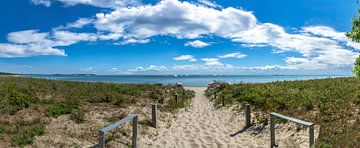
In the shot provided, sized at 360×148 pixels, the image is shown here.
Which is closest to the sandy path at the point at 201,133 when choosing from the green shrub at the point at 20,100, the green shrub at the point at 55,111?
the green shrub at the point at 55,111

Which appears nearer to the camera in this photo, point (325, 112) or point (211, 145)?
point (211, 145)

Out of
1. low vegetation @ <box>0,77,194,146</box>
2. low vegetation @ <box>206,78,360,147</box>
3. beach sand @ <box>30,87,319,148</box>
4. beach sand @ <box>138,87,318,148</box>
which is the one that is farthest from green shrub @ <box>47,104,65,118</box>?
low vegetation @ <box>206,78,360,147</box>

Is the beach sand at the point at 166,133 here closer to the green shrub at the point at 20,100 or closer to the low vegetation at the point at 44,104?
the low vegetation at the point at 44,104

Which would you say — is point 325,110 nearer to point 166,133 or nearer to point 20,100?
point 166,133

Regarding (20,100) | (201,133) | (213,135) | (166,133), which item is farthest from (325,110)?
(20,100)

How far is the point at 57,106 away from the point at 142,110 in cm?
434

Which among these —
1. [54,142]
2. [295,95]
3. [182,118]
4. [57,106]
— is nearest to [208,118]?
[182,118]

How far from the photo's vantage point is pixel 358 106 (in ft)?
44.2

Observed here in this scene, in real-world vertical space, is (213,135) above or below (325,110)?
below

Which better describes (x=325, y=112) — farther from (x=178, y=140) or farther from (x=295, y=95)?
(x=178, y=140)

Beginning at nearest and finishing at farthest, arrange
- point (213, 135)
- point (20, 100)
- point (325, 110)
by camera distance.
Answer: point (213, 135), point (325, 110), point (20, 100)

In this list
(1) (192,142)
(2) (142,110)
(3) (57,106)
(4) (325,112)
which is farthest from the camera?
(2) (142,110)

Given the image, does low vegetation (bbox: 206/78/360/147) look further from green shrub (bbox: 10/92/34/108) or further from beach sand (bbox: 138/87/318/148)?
green shrub (bbox: 10/92/34/108)

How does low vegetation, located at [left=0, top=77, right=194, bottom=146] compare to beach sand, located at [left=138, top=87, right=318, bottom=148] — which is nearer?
low vegetation, located at [left=0, top=77, right=194, bottom=146]
